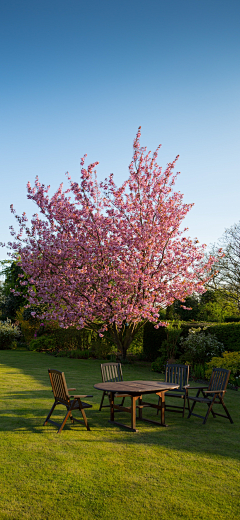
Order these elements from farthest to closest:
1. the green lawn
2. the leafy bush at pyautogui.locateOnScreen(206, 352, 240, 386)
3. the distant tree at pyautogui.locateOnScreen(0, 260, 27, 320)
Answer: the distant tree at pyautogui.locateOnScreen(0, 260, 27, 320)
the leafy bush at pyautogui.locateOnScreen(206, 352, 240, 386)
the green lawn

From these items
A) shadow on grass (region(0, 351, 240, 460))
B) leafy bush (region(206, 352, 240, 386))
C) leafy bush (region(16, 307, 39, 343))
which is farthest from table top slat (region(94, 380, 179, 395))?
leafy bush (region(16, 307, 39, 343))

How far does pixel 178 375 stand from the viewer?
26.1ft

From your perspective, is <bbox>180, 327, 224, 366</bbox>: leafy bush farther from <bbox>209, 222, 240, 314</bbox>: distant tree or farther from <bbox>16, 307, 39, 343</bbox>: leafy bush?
<bbox>16, 307, 39, 343</bbox>: leafy bush

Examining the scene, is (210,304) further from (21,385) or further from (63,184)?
(21,385)

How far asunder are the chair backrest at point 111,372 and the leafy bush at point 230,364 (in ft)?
14.8

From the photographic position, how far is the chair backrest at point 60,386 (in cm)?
580

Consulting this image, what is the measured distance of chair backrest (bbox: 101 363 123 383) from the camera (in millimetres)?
7994

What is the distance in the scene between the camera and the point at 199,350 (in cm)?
1296

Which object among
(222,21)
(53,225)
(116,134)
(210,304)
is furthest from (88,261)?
(210,304)

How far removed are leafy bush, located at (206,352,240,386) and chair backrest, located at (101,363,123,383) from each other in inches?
177

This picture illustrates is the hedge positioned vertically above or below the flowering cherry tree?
below

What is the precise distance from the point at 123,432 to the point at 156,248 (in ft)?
27.9

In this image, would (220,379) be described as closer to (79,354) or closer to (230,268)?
(79,354)

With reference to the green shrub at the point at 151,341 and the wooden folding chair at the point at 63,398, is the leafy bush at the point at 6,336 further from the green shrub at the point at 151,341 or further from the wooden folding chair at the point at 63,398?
the wooden folding chair at the point at 63,398
